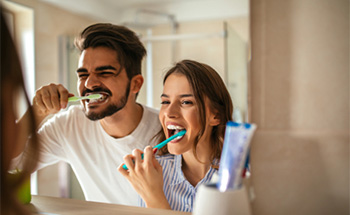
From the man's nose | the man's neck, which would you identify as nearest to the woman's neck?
the man's neck

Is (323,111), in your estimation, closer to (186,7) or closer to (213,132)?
(213,132)

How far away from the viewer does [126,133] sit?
0.68m

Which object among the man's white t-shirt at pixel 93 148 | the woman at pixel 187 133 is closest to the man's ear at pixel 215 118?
the woman at pixel 187 133

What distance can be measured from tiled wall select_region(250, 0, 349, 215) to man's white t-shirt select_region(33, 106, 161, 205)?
0.27m

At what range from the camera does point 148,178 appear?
54 centimetres

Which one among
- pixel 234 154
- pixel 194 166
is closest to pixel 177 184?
pixel 194 166

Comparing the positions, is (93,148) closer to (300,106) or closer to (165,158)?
(165,158)

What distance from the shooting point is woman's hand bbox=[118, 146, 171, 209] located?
535 mm

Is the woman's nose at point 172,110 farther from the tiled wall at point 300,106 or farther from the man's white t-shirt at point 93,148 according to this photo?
the tiled wall at point 300,106

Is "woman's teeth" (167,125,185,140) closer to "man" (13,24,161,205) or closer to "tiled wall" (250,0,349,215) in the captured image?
"man" (13,24,161,205)

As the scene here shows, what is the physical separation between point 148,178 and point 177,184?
85 mm

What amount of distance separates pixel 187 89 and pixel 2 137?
12.9 inches

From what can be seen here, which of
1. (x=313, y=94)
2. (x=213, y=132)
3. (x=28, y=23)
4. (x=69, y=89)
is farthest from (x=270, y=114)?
(x=28, y=23)

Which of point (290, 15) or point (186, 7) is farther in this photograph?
point (186, 7)
